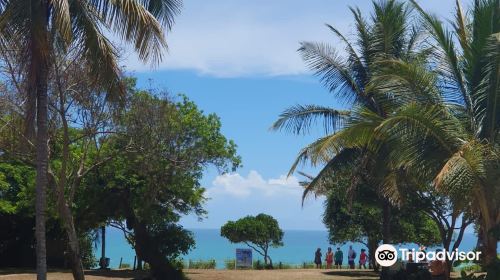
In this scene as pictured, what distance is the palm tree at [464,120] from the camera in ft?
42.3

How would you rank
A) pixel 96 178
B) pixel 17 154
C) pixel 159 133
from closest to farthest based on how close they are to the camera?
pixel 17 154 < pixel 159 133 < pixel 96 178

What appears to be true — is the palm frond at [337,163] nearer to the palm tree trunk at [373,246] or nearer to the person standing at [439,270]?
the person standing at [439,270]

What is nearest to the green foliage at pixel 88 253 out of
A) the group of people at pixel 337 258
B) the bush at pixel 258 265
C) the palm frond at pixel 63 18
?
the bush at pixel 258 265

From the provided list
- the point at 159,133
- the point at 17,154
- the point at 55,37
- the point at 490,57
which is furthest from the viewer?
the point at 159,133

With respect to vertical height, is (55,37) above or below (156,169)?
above

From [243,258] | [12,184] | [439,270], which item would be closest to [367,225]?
[243,258]

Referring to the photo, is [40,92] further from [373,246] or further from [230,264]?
[373,246]

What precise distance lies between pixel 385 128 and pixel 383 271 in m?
9.22

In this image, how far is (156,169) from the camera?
2189 cm

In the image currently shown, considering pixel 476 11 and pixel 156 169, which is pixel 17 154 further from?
pixel 476 11

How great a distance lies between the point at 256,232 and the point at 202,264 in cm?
390

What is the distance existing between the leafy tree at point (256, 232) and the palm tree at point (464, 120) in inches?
905


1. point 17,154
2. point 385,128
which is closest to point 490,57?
point 385,128

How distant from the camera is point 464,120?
14.5 meters
